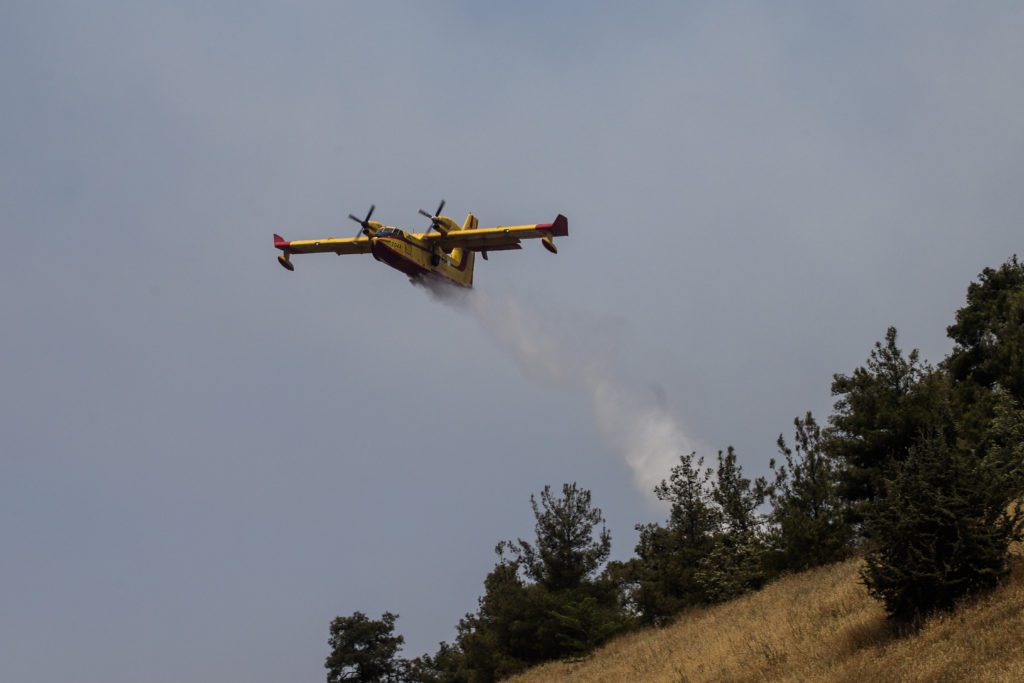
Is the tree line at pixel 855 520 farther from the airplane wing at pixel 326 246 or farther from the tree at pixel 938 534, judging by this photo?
the airplane wing at pixel 326 246

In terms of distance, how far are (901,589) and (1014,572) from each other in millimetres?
2243

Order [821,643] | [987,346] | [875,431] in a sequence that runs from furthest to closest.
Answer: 1. [987,346]
2. [875,431]
3. [821,643]

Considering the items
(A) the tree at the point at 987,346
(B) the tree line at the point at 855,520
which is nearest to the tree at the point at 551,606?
(B) the tree line at the point at 855,520

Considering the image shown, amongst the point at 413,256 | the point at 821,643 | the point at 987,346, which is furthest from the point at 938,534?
the point at 413,256

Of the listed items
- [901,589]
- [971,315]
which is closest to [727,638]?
[901,589]

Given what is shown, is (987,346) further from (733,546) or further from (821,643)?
(821,643)

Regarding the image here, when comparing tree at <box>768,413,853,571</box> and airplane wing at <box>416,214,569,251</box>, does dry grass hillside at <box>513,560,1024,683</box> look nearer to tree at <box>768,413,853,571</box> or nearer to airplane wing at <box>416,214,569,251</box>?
tree at <box>768,413,853,571</box>

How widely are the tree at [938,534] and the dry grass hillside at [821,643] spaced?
49cm

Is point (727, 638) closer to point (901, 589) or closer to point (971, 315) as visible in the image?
point (901, 589)

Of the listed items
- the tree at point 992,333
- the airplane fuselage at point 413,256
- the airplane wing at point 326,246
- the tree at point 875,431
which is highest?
the airplane wing at point 326,246

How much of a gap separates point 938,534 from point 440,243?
104ft

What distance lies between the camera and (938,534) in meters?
19.1

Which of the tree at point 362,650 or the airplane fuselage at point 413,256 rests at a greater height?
the airplane fuselage at point 413,256

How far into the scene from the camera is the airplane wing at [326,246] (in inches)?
2024
